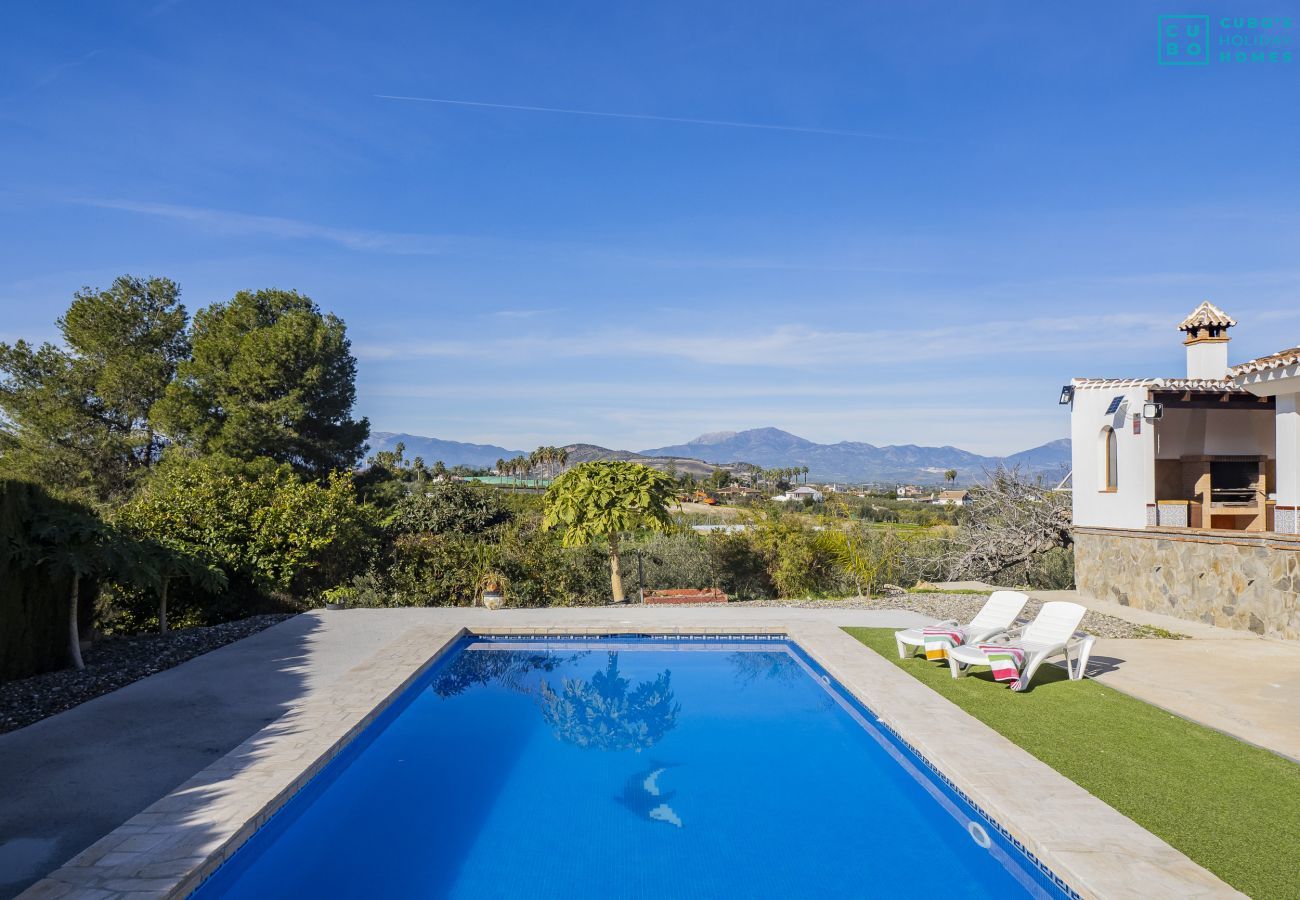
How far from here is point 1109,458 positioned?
43.4ft

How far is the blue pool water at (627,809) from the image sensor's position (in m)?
4.57

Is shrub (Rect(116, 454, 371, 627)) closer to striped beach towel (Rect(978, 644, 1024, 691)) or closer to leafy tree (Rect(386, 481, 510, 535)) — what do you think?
leafy tree (Rect(386, 481, 510, 535))

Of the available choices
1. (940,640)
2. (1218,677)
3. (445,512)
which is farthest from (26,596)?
A: (1218,677)

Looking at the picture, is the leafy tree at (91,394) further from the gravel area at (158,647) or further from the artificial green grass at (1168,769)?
the artificial green grass at (1168,769)

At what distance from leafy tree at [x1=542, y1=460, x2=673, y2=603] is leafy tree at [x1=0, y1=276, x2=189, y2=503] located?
51.0 ft

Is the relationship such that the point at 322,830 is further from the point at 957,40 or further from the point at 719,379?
the point at 719,379

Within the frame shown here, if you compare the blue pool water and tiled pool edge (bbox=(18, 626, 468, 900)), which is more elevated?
tiled pool edge (bbox=(18, 626, 468, 900))

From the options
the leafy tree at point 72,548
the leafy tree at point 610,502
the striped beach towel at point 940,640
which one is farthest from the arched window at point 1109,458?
the leafy tree at point 72,548

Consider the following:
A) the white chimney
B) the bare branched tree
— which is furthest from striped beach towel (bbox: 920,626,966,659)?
the bare branched tree

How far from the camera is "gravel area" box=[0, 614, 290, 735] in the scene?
21.8 ft

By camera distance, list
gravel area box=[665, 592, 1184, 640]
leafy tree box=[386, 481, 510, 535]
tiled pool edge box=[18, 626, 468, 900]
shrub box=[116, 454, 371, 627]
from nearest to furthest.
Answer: tiled pool edge box=[18, 626, 468, 900], gravel area box=[665, 592, 1184, 640], shrub box=[116, 454, 371, 627], leafy tree box=[386, 481, 510, 535]

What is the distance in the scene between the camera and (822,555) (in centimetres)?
1456

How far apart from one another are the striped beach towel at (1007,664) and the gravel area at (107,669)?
311 inches

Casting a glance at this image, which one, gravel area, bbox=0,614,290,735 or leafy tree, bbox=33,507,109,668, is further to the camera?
leafy tree, bbox=33,507,109,668
